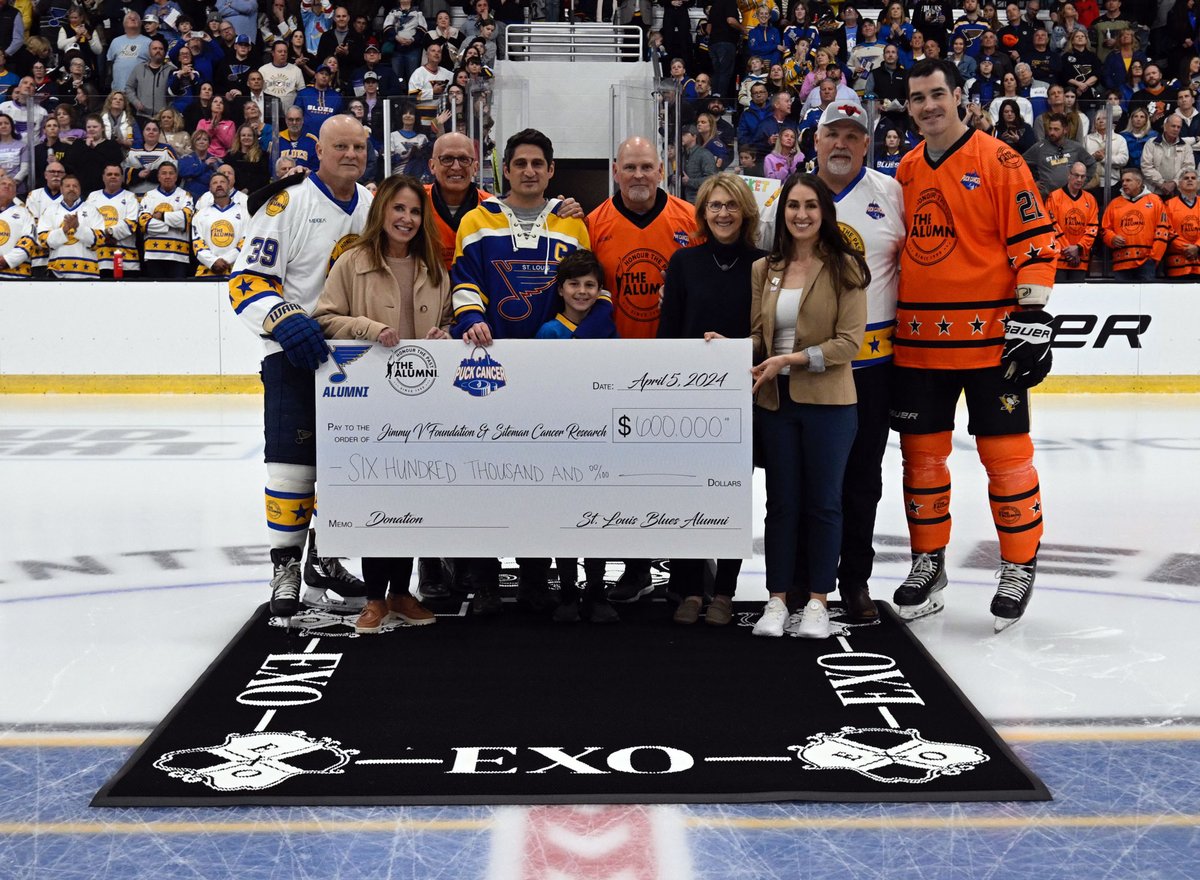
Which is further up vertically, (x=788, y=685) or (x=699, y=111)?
(x=699, y=111)

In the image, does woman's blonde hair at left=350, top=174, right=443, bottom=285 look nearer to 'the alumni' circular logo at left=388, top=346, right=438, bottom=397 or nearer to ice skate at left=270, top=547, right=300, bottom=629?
'the alumni' circular logo at left=388, top=346, right=438, bottom=397

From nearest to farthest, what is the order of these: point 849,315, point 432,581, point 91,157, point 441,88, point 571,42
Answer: point 849,315
point 432,581
point 91,157
point 441,88
point 571,42

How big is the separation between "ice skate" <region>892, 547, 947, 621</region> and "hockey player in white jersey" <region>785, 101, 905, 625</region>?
118 mm

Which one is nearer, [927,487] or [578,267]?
[578,267]

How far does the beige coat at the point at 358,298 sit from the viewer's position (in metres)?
4.13

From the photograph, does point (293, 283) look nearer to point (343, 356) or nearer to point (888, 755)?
point (343, 356)

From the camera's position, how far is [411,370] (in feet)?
13.5

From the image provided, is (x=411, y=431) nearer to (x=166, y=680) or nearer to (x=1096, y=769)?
(x=166, y=680)

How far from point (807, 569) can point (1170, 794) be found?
160 cm

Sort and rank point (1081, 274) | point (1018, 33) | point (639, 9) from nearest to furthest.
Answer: point (1081, 274) < point (1018, 33) < point (639, 9)

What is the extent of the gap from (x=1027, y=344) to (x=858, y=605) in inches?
38.4

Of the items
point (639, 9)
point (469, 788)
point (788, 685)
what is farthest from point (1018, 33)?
point (469, 788)

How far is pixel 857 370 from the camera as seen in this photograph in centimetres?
423

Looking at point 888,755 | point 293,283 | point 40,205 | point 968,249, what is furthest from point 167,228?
point 888,755
